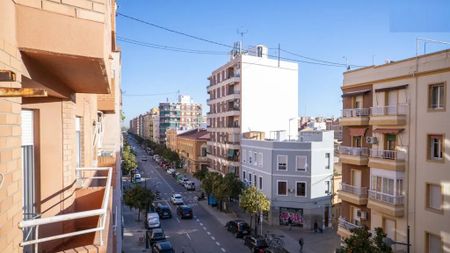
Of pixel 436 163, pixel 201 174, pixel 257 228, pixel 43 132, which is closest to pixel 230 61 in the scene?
pixel 201 174

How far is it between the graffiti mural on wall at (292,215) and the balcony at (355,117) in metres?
13.5

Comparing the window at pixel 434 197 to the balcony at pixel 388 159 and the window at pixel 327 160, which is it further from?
the window at pixel 327 160

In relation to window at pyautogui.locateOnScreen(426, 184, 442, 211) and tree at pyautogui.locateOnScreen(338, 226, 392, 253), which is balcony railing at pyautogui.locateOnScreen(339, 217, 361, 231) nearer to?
tree at pyautogui.locateOnScreen(338, 226, 392, 253)

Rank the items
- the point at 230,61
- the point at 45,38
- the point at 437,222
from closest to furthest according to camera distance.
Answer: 1. the point at 45,38
2. the point at 437,222
3. the point at 230,61

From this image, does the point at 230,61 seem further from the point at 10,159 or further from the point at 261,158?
the point at 10,159

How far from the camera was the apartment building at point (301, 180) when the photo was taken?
106 feet

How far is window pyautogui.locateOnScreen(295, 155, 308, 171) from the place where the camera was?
32438mm

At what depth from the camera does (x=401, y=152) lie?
18094mm

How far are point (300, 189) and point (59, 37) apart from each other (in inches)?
1228

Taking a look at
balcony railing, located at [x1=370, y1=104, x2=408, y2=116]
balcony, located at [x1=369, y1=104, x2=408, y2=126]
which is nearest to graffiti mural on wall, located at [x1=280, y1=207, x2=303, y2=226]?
balcony, located at [x1=369, y1=104, x2=408, y2=126]

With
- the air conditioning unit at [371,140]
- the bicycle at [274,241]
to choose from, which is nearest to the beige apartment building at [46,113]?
the air conditioning unit at [371,140]

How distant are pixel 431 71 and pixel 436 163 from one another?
4.19 metres

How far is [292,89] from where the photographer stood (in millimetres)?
46125

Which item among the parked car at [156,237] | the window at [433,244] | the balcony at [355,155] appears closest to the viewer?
the window at [433,244]
